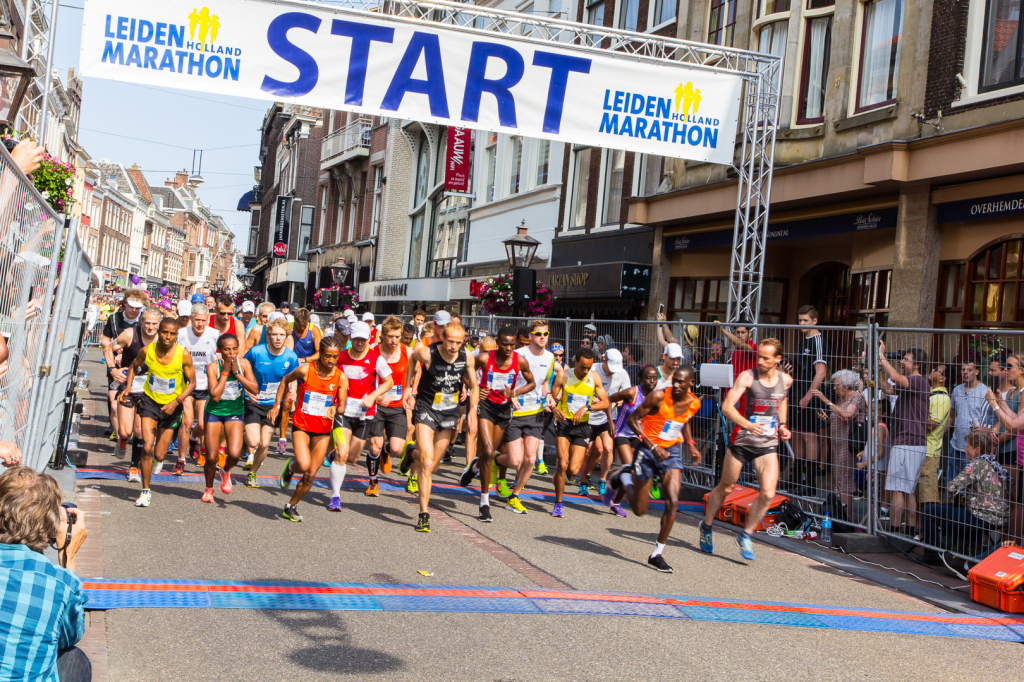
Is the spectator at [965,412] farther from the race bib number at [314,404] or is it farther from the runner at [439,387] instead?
the race bib number at [314,404]

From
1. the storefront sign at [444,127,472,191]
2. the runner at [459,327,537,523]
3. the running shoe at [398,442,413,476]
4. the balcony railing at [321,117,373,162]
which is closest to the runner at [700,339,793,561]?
the runner at [459,327,537,523]

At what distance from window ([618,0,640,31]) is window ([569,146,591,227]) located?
284cm

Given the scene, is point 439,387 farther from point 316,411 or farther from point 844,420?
point 844,420

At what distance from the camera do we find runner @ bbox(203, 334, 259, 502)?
30.4 feet

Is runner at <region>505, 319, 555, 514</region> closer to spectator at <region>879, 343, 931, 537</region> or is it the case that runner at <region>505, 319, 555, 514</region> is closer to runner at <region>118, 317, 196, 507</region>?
runner at <region>118, 317, 196, 507</region>

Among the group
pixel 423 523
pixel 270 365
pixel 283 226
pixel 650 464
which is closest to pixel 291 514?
pixel 423 523

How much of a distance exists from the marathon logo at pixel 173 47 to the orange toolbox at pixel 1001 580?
9.39 m

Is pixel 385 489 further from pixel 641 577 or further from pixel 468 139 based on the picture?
pixel 468 139

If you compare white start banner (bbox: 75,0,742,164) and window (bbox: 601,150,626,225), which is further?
window (bbox: 601,150,626,225)

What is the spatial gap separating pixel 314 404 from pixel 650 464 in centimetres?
304

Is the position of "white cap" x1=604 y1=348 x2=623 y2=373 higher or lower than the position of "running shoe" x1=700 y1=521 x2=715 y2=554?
higher

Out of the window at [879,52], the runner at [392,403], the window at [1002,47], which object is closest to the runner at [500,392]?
the runner at [392,403]

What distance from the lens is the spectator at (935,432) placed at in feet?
27.6

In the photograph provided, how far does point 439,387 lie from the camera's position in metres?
9.41
